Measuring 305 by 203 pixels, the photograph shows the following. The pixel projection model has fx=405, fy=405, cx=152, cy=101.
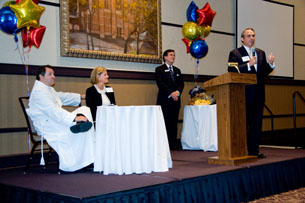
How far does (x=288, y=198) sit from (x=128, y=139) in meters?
1.70

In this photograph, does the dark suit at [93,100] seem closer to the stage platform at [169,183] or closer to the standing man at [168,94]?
the stage platform at [169,183]

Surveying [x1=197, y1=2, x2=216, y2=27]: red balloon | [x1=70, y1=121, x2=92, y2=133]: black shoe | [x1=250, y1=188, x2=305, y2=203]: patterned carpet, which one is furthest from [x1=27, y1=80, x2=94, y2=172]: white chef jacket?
[x1=197, y1=2, x2=216, y2=27]: red balloon

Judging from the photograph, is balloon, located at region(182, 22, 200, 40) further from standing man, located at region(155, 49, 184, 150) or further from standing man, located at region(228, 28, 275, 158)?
standing man, located at region(228, 28, 275, 158)

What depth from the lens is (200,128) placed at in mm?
5988

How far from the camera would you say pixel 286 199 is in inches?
156

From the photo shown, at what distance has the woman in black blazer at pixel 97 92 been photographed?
469 centimetres

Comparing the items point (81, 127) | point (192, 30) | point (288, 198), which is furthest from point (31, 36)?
point (288, 198)

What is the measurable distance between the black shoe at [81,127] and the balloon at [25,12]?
1.28 metres

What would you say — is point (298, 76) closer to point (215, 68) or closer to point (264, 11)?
point (264, 11)

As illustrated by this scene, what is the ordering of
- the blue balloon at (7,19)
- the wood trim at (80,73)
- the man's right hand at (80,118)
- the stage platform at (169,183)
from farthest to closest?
the wood trim at (80,73) < the blue balloon at (7,19) < the man's right hand at (80,118) < the stage platform at (169,183)

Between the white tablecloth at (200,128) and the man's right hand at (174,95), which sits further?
the man's right hand at (174,95)

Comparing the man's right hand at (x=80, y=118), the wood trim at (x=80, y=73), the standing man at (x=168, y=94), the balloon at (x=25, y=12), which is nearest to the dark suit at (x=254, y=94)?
the standing man at (x=168, y=94)

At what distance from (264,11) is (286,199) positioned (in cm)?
539

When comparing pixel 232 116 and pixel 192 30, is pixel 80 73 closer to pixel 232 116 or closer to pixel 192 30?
pixel 192 30
